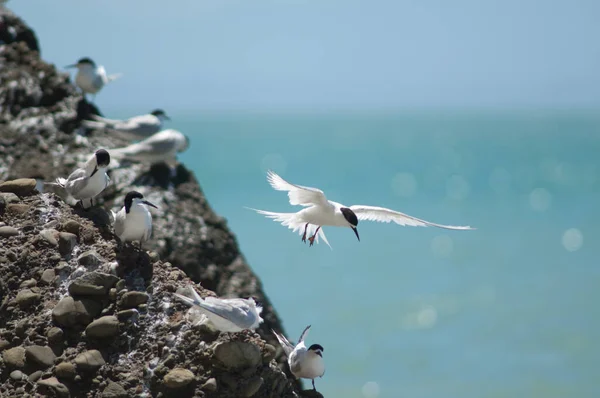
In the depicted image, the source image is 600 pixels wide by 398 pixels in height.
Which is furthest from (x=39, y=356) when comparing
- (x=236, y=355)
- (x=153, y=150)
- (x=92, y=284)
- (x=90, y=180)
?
(x=153, y=150)

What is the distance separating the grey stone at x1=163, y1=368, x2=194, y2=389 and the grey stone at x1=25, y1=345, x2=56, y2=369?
90 centimetres

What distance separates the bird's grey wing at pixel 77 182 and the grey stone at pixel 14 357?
1.78 m

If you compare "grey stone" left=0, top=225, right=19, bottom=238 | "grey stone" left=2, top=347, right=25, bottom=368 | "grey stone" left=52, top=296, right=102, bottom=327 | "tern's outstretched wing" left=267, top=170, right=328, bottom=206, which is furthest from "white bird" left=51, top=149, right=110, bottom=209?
"grey stone" left=2, top=347, right=25, bottom=368

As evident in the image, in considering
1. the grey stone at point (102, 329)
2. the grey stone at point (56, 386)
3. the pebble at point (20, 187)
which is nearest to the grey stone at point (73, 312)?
the grey stone at point (102, 329)

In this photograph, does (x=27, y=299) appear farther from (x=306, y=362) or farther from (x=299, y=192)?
(x=299, y=192)

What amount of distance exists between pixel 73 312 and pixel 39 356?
1.31 feet

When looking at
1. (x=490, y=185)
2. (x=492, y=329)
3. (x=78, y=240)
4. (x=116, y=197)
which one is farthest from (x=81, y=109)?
(x=490, y=185)

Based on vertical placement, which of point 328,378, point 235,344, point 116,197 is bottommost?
point 328,378

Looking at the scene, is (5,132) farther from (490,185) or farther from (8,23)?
(490,185)

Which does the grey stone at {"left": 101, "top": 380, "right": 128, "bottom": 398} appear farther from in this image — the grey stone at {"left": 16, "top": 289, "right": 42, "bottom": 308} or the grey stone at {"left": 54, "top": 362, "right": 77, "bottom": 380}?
the grey stone at {"left": 16, "top": 289, "right": 42, "bottom": 308}

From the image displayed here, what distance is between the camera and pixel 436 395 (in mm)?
34906

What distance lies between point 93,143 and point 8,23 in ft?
11.5

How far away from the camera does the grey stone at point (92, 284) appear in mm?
6508

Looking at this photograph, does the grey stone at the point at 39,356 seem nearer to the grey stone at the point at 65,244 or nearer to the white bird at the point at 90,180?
the grey stone at the point at 65,244
